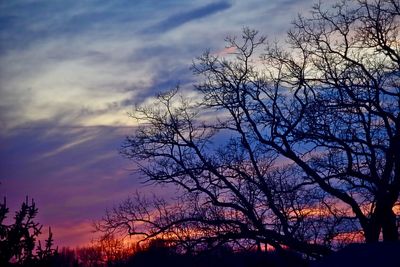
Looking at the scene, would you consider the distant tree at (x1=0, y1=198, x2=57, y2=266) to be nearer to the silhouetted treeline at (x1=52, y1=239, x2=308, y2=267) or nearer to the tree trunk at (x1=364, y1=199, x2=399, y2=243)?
the silhouetted treeline at (x1=52, y1=239, x2=308, y2=267)

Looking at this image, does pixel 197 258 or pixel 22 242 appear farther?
pixel 197 258

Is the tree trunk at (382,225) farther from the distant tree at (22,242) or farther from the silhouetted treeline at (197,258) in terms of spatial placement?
the distant tree at (22,242)

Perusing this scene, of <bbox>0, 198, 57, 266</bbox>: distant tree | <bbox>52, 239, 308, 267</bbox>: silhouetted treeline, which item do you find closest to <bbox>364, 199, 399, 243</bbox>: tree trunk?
<bbox>52, 239, 308, 267</bbox>: silhouetted treeline

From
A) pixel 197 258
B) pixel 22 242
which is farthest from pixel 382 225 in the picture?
pixel 22 242

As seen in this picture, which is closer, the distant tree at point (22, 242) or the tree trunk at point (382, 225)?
the distant tree at point (22, 242)

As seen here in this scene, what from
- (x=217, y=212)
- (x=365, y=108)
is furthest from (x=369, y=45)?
(x=217, y=212)

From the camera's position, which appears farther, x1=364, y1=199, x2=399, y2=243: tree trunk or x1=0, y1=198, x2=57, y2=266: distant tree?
x1=364, y1=199, x2=399, y2=243: tree trunk

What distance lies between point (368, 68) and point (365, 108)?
1424mm

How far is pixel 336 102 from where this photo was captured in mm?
19766

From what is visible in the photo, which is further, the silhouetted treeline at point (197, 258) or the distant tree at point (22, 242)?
the silhouetted treeline at point (197, 258)

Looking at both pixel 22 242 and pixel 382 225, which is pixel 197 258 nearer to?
pixel 382 225

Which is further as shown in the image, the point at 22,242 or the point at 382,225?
the point at 382,225

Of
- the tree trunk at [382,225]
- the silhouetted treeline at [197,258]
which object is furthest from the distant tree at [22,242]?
the tree trunk at [382,225]

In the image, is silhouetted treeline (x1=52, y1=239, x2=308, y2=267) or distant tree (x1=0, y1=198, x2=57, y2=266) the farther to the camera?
silhouetted treeline (x1=52, y1=239, x2=308, y2=267)
